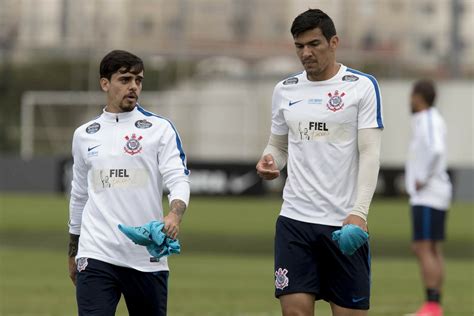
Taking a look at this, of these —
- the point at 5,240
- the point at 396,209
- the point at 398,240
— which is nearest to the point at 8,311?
the point at 5,240

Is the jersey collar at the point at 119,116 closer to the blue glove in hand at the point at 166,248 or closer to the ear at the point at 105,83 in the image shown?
the ear at the point at 105,83

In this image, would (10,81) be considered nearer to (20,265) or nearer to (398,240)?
(398,240)

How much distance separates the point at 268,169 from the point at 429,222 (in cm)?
612

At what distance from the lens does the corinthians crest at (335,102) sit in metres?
8.17

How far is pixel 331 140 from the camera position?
8.19 meters

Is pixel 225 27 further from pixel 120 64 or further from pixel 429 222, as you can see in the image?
pixel 120 64

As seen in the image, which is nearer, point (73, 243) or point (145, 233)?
point (145, 233)

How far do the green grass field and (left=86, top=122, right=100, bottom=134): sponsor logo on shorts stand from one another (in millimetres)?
6049

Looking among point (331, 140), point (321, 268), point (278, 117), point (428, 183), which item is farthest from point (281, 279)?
point (428, 183)

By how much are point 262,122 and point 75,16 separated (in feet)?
24.2

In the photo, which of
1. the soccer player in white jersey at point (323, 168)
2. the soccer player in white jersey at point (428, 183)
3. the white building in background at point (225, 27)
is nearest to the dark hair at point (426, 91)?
the soccer player in white jersey at point (428, 183)

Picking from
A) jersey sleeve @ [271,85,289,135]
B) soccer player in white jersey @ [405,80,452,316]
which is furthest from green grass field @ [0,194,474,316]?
jersey sleeve @ [271,85,289,135]

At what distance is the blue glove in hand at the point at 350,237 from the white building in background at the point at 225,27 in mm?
37210

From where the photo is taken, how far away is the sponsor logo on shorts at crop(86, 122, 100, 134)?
8.00 meters
